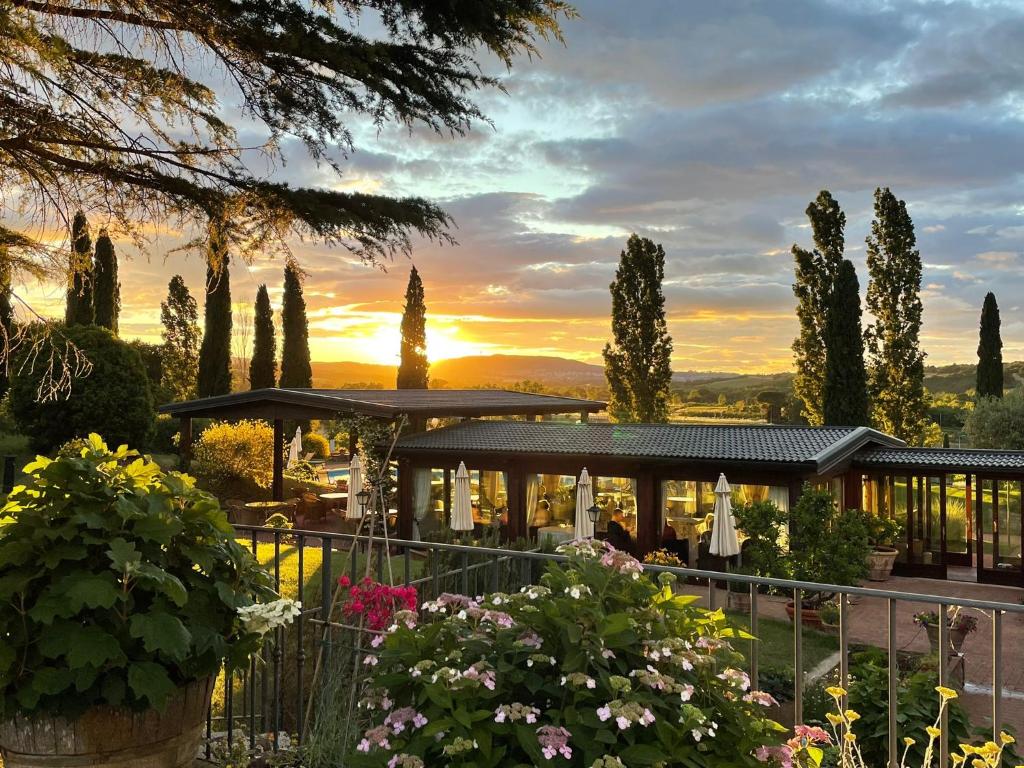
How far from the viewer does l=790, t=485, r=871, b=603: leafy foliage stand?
36.6ft

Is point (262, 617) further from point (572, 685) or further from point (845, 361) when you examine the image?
point (845, 361)

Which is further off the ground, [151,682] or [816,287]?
[816,287]

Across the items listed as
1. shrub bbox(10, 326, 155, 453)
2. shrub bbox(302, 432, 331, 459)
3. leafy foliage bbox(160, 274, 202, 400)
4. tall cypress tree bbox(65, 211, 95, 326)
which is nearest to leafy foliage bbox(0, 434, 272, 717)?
tall cypress tree bbox(65, 211, 95, 326)

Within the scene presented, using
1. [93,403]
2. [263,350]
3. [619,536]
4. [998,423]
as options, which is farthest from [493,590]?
[263,350]

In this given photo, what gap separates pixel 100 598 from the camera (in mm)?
2250

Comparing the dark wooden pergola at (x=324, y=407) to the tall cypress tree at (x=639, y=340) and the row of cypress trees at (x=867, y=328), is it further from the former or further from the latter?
the row of cypress trees at (x=867, y=328)

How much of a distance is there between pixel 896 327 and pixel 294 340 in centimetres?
2261

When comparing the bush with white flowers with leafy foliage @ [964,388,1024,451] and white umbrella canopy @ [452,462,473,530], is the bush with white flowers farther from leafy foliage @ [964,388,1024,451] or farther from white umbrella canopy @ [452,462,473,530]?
leafy foliage @ [964,388,1024,451]

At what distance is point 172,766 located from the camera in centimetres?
261

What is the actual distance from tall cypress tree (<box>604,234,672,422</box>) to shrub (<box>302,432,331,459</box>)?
11.1 m

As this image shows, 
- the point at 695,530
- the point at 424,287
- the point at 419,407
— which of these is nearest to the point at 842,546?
the point at 695,530

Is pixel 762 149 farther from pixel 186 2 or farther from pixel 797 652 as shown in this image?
pixel 797 652

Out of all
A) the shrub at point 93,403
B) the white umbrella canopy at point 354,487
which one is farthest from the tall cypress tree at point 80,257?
the shrub at point 93,403

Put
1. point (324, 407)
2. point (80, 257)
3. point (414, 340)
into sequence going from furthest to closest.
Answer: point (414, 340), point (324, 407), point (80, 257)
